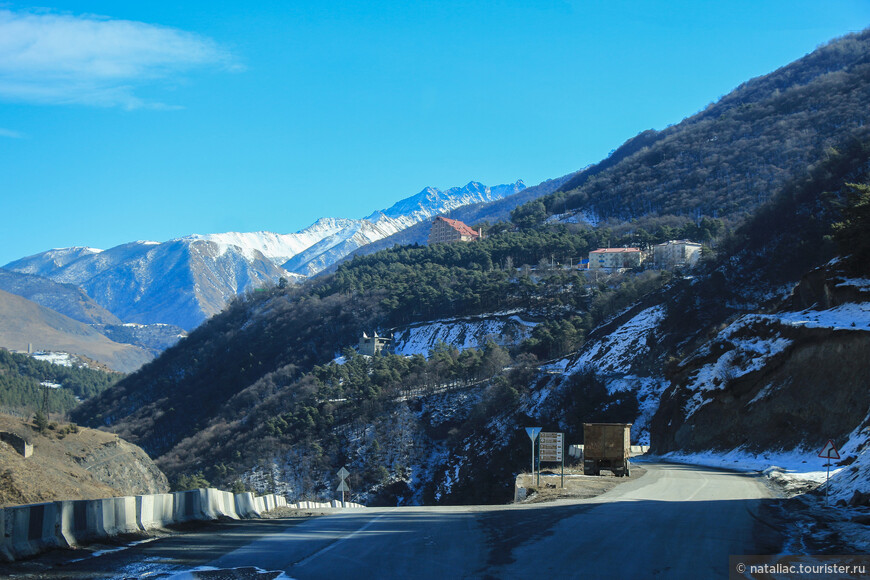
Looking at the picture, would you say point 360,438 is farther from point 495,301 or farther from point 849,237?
point 849,237

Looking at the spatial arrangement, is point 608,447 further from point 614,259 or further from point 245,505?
point 614,259

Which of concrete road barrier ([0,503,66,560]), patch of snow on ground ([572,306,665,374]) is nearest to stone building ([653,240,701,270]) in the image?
patch of snow on ground ([572,306,665,374])

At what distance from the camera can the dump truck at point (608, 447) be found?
30.6m

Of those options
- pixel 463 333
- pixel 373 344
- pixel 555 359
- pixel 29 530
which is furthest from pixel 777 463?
pixel 373 344

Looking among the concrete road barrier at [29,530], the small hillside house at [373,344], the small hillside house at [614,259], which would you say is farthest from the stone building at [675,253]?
the concrete road barrier at [29,530]

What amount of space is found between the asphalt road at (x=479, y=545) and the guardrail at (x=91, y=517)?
0.71 metres

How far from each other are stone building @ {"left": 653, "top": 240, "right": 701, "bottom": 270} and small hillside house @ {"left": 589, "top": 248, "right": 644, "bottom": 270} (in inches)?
188

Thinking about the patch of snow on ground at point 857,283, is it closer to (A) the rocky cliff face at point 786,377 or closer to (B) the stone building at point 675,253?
(A) the rocky cliff face at point 786,377

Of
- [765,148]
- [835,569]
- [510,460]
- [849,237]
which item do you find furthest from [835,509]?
[765,148]

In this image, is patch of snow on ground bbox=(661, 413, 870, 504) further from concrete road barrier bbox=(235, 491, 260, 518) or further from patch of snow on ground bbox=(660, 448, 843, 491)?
concrete road barrier bbox=(235, 491, 260, 518)

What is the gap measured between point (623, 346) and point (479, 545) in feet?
249

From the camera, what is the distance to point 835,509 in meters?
15.8

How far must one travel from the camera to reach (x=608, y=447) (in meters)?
31.0

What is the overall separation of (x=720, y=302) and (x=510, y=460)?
92.1 ft
